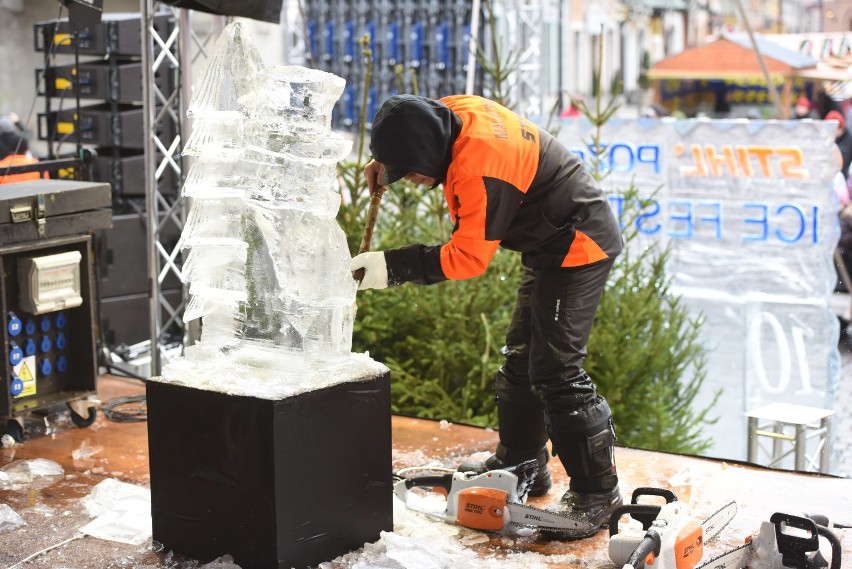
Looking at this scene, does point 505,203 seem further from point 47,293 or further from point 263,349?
point 47,293

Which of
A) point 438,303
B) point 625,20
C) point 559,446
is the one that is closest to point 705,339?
point 438,303

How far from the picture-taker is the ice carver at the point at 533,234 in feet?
12.5

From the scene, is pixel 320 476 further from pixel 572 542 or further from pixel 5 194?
pixel 5 194

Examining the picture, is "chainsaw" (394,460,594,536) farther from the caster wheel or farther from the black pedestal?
the caster wheel

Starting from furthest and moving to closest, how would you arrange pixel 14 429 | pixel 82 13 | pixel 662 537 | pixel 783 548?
pixel 82 13
pixel 14 429
pixel 783 548
pixel 662 537

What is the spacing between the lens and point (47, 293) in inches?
211

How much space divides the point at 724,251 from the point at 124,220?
419 centimetres

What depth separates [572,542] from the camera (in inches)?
161

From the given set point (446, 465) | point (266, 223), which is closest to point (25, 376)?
point (446, 465)

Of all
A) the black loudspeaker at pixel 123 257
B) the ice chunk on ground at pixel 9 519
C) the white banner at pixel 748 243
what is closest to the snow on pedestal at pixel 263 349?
the ice chunk on ground at pixel 9 519

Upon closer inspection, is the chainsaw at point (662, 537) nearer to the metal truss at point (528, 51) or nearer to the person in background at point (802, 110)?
the metal truss at point (528, 51)

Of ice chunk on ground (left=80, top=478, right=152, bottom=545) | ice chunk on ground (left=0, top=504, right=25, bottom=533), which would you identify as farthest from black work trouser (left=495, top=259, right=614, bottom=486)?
ice chunk on ground (left=0, top=504, right=25, bottom=533)

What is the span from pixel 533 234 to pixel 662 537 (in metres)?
1.24

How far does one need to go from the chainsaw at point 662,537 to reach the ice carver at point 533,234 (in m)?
0.32
